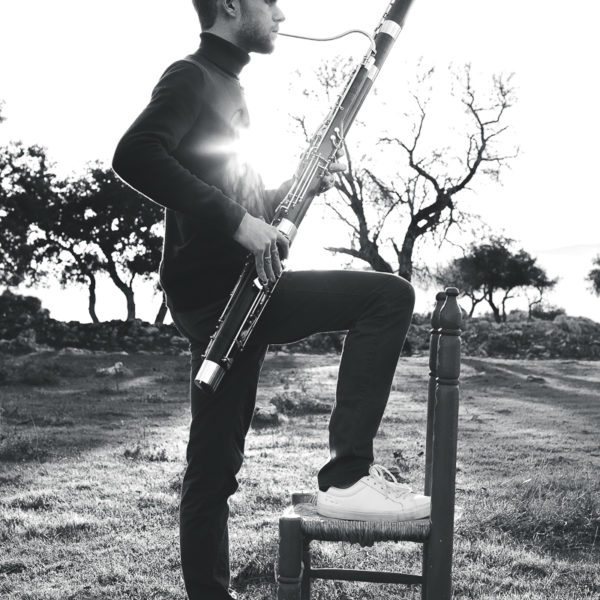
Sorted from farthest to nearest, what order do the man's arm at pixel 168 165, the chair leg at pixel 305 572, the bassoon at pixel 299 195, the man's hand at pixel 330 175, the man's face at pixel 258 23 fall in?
the chair leg at pixel 305 572 < the man's hand at pixel 330 175 < the man's face at pixel 258 23 < the bassoon at pixel 299 195 < the man's arm at pixel 168 165

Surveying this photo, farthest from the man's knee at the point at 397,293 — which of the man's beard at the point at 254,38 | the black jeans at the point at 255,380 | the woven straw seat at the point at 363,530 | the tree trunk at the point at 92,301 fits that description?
the tree trunk at the point at 92,301

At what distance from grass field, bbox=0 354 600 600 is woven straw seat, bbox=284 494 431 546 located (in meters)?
1.53

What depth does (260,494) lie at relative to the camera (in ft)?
20.2

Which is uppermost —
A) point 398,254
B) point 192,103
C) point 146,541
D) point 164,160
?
point 398,254

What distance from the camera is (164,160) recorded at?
270 cm

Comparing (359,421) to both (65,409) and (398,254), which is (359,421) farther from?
(398,254)

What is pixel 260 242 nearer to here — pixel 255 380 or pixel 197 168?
pixel 197 168

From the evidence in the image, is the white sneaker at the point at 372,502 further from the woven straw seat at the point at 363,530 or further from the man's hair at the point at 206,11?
the man's hair at the point at 206,11

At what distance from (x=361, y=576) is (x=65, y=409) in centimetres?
826

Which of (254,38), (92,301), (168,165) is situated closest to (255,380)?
(168,165)

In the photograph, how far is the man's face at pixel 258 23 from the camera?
3.06m

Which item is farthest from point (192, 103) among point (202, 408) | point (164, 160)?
point (202, 408)

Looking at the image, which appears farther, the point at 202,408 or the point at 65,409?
the point at 65,409

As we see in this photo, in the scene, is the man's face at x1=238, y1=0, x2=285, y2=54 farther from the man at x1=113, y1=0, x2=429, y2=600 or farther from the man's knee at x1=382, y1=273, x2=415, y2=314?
the man's knee at x1=382, y1=273, x2=415, y2=314
